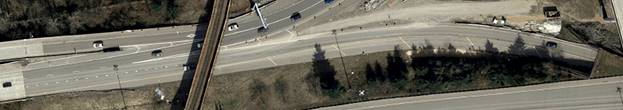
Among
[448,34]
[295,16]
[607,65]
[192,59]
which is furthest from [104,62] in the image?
[607,65]

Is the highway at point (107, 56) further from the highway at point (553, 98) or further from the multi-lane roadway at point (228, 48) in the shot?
the highway at point (553, 98)

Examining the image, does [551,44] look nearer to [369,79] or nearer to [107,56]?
[369,79]

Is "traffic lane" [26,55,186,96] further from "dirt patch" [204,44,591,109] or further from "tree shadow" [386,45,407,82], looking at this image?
"tree shadow" [386,45,407,82]

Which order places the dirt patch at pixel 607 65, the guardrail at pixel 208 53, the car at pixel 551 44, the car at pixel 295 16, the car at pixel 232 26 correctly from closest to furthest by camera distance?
the guardrail at pixel 208 53 < the dirt patch at pixel 607 65 < the car at pixel 551 44 < the car at pixel 232 26 < the car at pixel 295 16

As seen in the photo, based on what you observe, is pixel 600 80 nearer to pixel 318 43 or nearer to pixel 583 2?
Result: pixel 583 2

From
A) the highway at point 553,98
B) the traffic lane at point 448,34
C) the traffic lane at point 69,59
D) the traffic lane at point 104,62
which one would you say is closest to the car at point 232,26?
the traffic lane at point 448,34

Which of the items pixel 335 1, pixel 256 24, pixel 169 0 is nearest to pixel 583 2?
pixel 335 1
